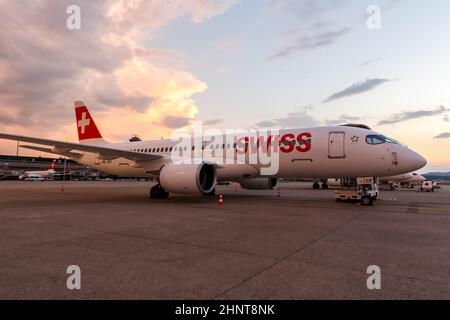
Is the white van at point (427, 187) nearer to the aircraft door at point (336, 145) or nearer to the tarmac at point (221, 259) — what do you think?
the aircraft door at point (336, 145)

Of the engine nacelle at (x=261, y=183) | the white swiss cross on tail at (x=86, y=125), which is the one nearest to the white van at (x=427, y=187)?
the engine nacelle at (x=261, y=183)

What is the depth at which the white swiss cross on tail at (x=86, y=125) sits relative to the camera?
71.0ft

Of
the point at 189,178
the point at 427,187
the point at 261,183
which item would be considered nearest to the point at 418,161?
the point at 261,183

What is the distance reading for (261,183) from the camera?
1800cm

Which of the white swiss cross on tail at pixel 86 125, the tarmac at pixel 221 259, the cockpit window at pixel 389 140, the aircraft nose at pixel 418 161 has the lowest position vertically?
the tarmac at pixel 221 259

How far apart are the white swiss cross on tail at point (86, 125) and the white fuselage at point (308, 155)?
276 inches

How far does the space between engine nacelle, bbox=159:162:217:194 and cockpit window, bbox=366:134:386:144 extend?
699 cm

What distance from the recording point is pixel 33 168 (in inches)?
3824

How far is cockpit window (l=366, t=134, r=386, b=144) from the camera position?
12.7 meters

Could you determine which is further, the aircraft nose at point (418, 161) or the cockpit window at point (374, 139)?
the cockpit window at point (374, 139)

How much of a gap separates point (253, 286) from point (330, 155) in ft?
36.4

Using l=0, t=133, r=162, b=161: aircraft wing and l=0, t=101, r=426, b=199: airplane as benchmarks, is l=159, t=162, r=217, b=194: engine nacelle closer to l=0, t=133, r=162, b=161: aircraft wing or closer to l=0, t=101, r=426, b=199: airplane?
l=0, t=101, r=426, b=199: airplane
